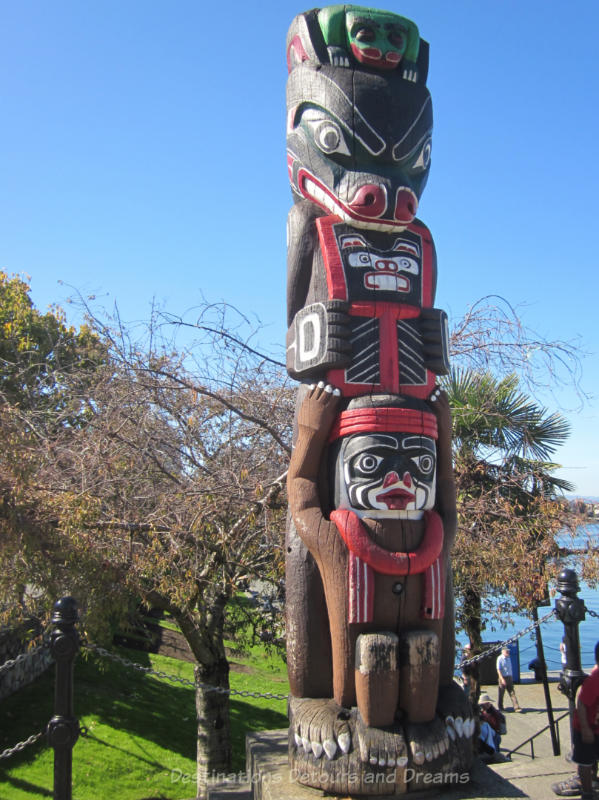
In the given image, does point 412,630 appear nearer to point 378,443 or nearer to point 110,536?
point 378,443

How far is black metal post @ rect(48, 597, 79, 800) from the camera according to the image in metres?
3.51

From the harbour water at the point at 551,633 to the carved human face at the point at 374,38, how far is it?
407cm

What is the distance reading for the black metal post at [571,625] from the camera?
14.3 feet

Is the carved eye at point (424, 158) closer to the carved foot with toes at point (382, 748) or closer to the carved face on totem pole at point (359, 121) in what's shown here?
the carved face on totem pole at point (359, 121)

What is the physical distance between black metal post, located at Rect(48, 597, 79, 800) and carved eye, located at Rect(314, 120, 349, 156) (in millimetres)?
3420

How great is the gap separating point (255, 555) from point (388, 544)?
295cm

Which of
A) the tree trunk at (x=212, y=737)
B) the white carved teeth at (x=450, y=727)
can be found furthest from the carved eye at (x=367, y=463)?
the tree trunk at (x=212, y=737)

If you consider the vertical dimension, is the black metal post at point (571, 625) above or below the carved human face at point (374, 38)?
below

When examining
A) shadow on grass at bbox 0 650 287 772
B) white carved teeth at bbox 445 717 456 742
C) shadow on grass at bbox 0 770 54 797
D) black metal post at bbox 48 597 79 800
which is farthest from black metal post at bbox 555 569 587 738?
shadow on grass at bbox 0 770 54 797

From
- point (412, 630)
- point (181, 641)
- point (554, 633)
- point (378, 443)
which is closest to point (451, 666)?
point (412, 630)

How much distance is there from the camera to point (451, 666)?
4258 millimetres

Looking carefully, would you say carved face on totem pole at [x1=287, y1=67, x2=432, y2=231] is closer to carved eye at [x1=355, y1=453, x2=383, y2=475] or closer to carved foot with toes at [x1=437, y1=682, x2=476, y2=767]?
carved eye at [x1=355, y1=453, x2=383, y2=475]

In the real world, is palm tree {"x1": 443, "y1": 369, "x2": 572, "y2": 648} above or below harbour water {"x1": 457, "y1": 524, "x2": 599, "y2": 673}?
above

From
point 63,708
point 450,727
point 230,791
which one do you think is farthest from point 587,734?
point 63,708
